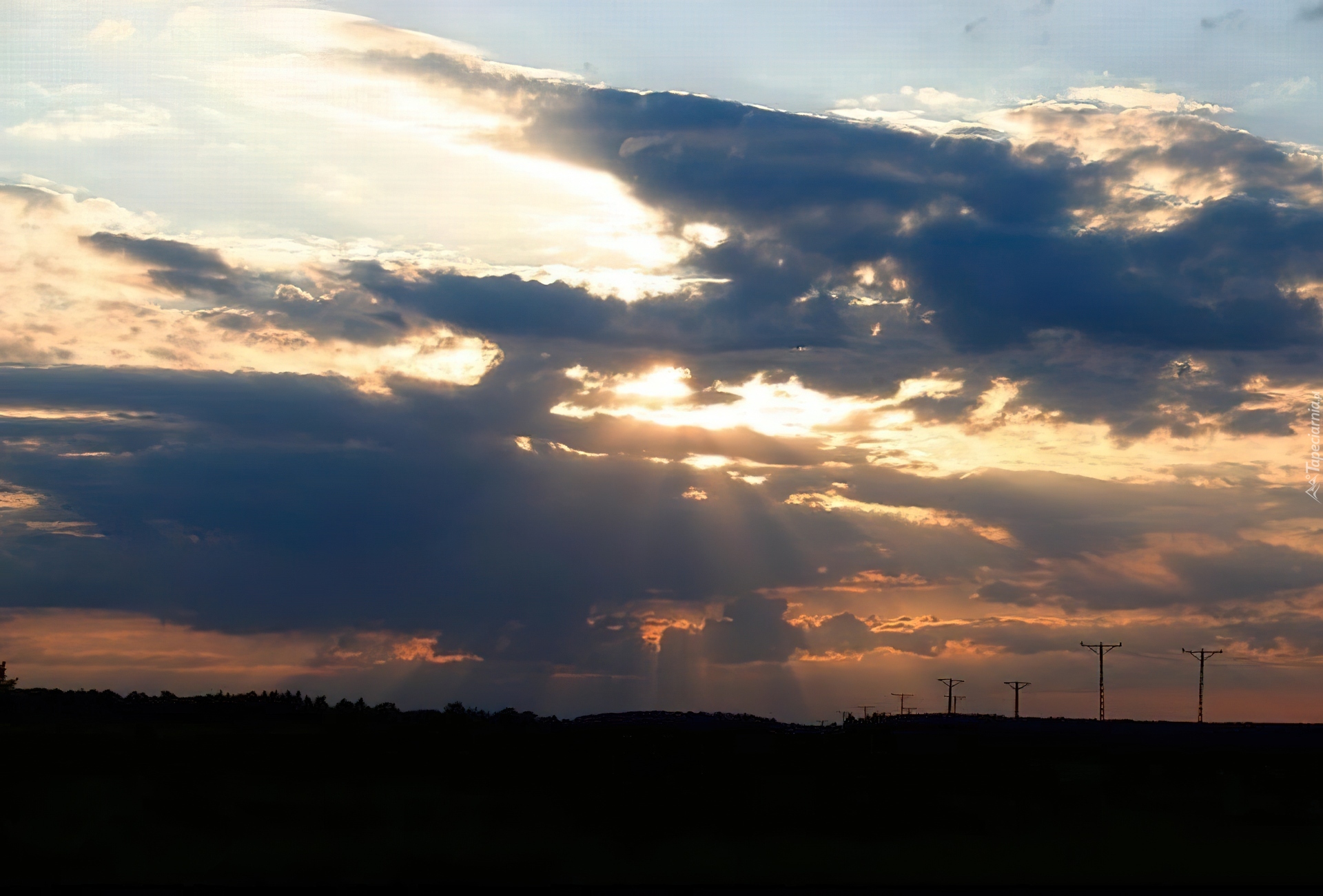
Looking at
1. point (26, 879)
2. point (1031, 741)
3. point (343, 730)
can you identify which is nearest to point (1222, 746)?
point (1031, 741)

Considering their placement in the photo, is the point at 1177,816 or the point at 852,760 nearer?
the point at 1177,816

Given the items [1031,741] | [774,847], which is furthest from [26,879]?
[1031,741]

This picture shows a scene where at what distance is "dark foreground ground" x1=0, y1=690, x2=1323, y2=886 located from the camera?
5734 centimetres

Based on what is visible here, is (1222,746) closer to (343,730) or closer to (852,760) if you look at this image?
(852,760)

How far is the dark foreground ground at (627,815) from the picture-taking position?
57344 millimetres

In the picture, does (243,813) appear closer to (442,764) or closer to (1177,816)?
(442,764)

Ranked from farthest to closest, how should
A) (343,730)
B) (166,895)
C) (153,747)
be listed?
(343,730) < (153,747) < (166,895)

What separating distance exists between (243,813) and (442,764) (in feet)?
77.1

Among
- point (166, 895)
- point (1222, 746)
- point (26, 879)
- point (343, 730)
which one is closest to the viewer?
→ point (166, 895)

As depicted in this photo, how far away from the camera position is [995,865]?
196ft

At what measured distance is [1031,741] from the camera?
170750 mm

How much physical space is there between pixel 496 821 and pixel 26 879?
79.8ft

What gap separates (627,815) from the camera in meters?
71.1

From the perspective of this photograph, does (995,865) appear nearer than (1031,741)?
Yes
